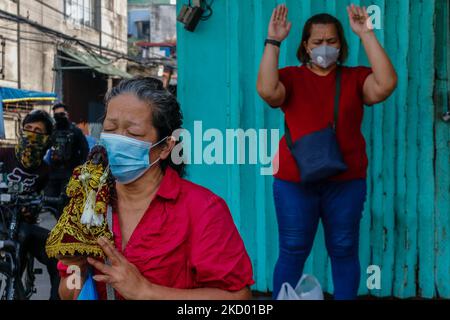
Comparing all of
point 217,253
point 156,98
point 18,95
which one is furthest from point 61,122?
point 18,95

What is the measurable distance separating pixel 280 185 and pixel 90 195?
1429 millimetres

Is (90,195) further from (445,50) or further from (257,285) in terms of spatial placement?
(445,50)

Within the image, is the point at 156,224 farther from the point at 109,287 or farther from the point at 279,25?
the point at 279,25

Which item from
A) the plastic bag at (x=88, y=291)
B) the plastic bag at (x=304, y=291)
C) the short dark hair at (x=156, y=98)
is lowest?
the plastic bag at (x=88, y=291)

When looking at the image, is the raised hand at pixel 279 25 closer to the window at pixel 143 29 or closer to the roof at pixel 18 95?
the roof at pixel 18 95

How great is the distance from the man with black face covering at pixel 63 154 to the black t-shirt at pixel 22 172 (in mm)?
1383

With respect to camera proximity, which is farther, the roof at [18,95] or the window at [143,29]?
the window at [143,29]

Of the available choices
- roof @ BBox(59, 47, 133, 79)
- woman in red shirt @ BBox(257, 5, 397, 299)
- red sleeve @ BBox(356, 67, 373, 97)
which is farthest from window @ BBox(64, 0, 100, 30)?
red sleeve @ BBox(356, 67, 373, 97)

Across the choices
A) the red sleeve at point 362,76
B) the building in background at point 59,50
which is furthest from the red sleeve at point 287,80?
the building in background at point 59,50

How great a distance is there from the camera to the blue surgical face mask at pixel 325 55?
3.15m

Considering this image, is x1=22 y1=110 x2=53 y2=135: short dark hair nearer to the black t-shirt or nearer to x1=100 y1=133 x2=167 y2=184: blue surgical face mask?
the black t-shirt

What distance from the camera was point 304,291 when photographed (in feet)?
5.67

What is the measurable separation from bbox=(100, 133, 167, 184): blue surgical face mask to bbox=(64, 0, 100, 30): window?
15.1 m

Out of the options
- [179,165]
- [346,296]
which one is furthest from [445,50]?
[179,165]
